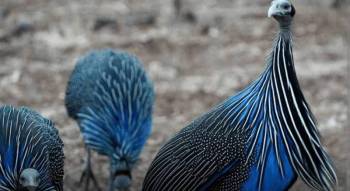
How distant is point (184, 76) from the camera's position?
940cm

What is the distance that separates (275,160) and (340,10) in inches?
310

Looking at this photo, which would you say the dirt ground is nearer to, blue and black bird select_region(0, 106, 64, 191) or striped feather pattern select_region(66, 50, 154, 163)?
striped feather pattern select_region(66, 50, 154, 163)

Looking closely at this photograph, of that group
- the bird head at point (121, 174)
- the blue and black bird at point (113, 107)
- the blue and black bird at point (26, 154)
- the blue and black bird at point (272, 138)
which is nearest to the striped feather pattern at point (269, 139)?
the blue and black bird at point (272, 138)

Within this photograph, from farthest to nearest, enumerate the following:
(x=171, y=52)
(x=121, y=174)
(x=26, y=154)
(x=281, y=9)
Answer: (x=171, y=52)
(x=121, y=174)
(x=26, y=154)
(x=281, y=9)

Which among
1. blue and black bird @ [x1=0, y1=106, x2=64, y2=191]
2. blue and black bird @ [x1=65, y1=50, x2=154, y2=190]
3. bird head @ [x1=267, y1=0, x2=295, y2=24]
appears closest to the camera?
bird head @ [x1=267, y1=0, x2=295, y2=24]

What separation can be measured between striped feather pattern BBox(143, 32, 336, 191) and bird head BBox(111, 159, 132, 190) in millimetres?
1254

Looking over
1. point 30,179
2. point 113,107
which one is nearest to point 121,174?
point 113,107

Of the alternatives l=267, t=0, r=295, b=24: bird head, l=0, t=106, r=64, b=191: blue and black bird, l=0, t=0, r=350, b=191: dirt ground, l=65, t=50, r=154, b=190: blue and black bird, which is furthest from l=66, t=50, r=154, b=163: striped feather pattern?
l=267, t=0, r=295, b=24: bird head

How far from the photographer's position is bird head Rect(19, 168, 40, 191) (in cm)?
424

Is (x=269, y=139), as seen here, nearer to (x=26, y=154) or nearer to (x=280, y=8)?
(x=280, y=8)

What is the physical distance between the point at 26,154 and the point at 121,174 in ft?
4.44

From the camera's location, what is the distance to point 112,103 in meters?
6.18

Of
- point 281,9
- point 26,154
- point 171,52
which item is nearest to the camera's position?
point 281,9

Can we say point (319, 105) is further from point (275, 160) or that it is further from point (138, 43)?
point (275, 160)
